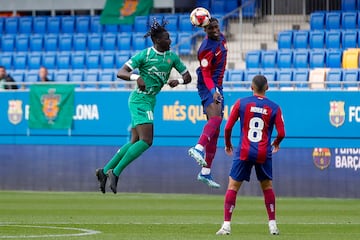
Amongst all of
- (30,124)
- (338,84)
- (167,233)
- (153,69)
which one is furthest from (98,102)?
(167,233)

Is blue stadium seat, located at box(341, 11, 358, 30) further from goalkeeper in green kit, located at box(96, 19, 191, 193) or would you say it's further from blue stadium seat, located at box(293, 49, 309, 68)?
goalkeeper in green kit, located at box(96, 19, 191, 193)

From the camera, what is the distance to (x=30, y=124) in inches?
1058

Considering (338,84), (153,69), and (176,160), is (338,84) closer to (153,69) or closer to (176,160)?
(176,160)

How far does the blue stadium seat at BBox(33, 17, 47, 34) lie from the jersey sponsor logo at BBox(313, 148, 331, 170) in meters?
11.4

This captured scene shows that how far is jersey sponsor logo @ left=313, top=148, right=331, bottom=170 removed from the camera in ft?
79.4

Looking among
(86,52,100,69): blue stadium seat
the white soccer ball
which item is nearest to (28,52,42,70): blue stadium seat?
(86,52,100,69): blue stadium seat

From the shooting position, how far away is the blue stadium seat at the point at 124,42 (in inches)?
1211

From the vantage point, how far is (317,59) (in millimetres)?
26891

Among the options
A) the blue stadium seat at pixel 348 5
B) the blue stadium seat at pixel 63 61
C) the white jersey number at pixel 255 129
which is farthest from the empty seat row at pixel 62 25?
the white jersey number at pixel 255 129

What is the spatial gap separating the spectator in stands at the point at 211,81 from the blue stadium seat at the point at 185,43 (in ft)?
42.7

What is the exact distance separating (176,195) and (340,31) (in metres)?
6.21

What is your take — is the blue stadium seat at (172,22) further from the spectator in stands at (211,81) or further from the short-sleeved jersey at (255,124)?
the short-sleeved jersey at (255,124)

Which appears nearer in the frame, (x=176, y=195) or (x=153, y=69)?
(x=153, y=69)

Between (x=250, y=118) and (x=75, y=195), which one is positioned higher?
(x=250, y=118)
